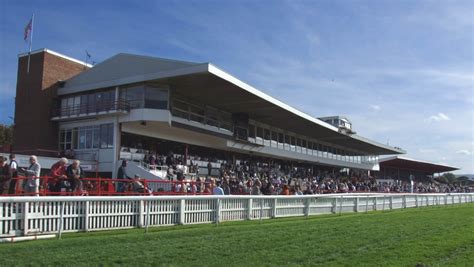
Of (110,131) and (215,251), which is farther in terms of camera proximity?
(110,131)

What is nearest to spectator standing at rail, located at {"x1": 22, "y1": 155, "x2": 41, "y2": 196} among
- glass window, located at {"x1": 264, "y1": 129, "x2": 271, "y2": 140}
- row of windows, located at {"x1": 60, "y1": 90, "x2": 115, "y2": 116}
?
row of windows, located at {"x1": 60, "y1": 90, "x2": 115, "y2": 116}

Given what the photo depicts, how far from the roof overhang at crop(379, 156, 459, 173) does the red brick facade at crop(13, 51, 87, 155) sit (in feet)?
178

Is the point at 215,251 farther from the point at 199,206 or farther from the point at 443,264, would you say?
the point at 199,206

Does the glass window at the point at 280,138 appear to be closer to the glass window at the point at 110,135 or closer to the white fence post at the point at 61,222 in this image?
the glass window at the point at 110,135

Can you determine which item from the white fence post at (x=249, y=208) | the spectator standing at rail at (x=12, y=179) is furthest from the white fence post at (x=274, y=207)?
the spectator standing at rail at (x=12, y=179)

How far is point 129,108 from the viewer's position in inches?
1288

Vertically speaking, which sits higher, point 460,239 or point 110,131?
point 110,131

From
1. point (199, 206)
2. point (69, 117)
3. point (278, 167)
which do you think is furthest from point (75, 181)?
point (278, 167)

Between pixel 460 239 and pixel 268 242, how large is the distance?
14.1 feet

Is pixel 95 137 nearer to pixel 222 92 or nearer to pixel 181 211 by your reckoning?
pixel 222 92

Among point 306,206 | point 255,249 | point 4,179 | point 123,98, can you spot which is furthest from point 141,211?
point 123,98

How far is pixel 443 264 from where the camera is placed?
779cm

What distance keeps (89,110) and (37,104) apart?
429cm

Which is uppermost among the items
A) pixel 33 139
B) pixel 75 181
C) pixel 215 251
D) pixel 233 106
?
pixel 233 106
